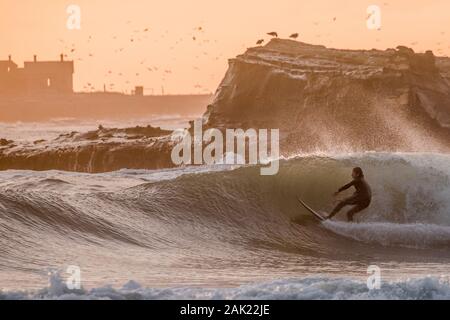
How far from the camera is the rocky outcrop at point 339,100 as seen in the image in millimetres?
41875

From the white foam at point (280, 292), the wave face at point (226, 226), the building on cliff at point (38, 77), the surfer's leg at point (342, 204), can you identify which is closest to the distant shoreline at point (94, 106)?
the building on cliff at point (38, 77)

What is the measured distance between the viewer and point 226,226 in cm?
2092

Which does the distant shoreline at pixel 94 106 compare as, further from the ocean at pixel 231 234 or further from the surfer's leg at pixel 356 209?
the surfer's leg at pixel 356 209

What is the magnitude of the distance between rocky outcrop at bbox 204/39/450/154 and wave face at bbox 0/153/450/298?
54.0 feet

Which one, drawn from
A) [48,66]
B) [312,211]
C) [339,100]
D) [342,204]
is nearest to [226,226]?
[312,211]

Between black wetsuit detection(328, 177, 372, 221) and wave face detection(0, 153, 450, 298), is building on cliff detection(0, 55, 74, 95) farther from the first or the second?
black wetsuit detection(328, 177, 372, 221)

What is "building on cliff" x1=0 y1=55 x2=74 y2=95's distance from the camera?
13038cm

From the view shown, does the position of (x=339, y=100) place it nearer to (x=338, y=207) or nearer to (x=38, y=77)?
(x=338, y=207)

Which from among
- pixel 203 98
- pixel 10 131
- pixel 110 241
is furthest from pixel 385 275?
pixel 203 98

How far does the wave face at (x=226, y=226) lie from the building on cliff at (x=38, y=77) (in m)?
106

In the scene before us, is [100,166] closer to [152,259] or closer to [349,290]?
[152,259]

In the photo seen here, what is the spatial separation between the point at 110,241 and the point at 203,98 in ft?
451

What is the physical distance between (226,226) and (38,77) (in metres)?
118

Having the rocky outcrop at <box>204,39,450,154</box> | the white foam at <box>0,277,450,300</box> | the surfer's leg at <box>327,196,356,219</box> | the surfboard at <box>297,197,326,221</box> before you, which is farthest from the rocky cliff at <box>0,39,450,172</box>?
the white foam at <box>0,277,450,300</box>
